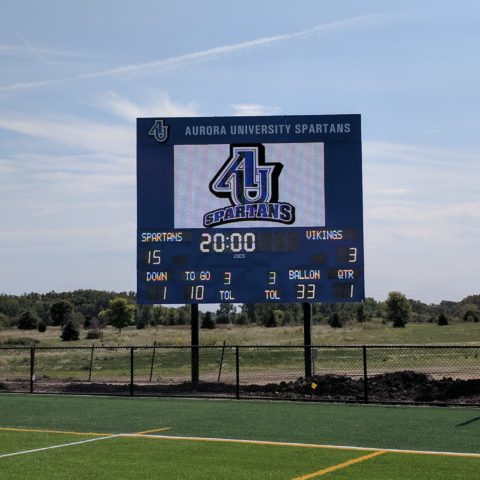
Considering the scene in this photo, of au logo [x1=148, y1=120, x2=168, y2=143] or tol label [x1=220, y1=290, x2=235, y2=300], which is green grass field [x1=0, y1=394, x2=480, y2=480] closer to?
tol label [x1=220, y1=290, x2=235, y2=300]

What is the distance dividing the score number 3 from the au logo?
5.15m

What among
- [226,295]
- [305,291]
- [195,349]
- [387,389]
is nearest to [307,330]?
[305,291]

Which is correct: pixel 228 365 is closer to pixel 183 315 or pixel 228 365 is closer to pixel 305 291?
pixel 305 291

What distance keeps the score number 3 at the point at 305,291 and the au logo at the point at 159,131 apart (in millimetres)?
5151

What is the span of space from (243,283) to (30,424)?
7776mm

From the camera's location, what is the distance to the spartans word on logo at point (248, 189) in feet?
69.2

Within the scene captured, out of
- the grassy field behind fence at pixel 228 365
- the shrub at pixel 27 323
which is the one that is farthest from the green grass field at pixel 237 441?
the shrub at pixel 27 323

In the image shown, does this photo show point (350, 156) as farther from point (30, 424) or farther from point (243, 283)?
point (30, 424)

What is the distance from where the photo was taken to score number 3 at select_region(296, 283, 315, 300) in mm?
20844

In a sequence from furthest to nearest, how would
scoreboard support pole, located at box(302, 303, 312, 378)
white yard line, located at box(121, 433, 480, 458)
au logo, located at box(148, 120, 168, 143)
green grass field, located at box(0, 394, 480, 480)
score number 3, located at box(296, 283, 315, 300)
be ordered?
au logo, located at box(148, 120, 168, 143) < scoreboard support pole, located at box(302, 303, 312, 378) < score number 3, located at box(296, 283, 315, 300) < white yard line, located at box(121, 433, 480, 458) < green grass field, located at box(0, 394, 480, 480)

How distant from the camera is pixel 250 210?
830 inches

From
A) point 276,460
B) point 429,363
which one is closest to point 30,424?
Answer: point 276,460

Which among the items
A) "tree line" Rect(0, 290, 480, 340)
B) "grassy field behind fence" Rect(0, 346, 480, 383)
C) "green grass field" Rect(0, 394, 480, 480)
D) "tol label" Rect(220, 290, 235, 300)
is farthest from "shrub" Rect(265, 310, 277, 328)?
"green grass field" Rect(0, 394, 480, 480)

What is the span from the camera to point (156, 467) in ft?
32.6
